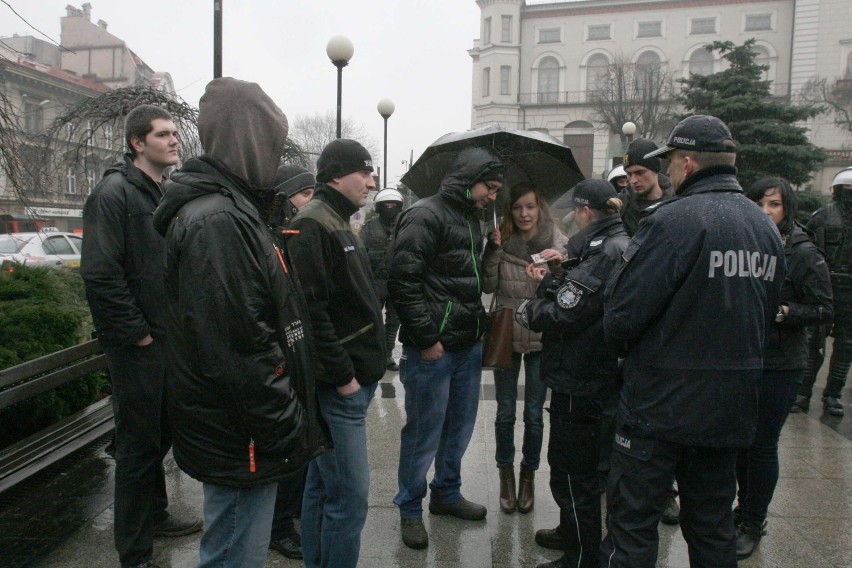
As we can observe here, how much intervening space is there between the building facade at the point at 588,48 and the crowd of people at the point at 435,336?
50563 mm

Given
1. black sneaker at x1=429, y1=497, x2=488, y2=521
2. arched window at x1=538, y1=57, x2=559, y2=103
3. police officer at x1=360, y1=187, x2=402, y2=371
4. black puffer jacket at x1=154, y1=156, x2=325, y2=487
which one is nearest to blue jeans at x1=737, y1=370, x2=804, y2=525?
black sneaker at x1=429, y1=497, x2=488, y2=521

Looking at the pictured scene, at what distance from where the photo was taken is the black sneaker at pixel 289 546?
133 inches

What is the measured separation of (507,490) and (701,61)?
193 ft

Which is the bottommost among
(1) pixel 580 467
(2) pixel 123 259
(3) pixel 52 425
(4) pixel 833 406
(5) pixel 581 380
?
(4) pixel 833 406

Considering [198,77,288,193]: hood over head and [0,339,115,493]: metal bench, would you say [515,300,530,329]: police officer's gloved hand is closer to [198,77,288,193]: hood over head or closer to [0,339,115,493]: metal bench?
[198,77,288,193]: hood over head

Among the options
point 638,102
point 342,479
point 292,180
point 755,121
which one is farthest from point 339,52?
point 638,102

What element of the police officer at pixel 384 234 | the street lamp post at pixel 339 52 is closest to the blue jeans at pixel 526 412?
the police officer at pixel 384 234

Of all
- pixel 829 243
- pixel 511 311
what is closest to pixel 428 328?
pixel 511 311

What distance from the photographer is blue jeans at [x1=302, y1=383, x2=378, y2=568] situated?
2.72 metres

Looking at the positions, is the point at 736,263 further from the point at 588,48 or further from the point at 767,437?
the point at 588,48

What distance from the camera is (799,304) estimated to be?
3.70 meters

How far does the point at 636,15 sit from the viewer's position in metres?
56.0

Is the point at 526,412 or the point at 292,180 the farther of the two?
the point at 292,180

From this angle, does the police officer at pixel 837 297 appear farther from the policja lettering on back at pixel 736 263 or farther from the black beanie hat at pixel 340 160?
the black beanie hat at pixel 340 160
